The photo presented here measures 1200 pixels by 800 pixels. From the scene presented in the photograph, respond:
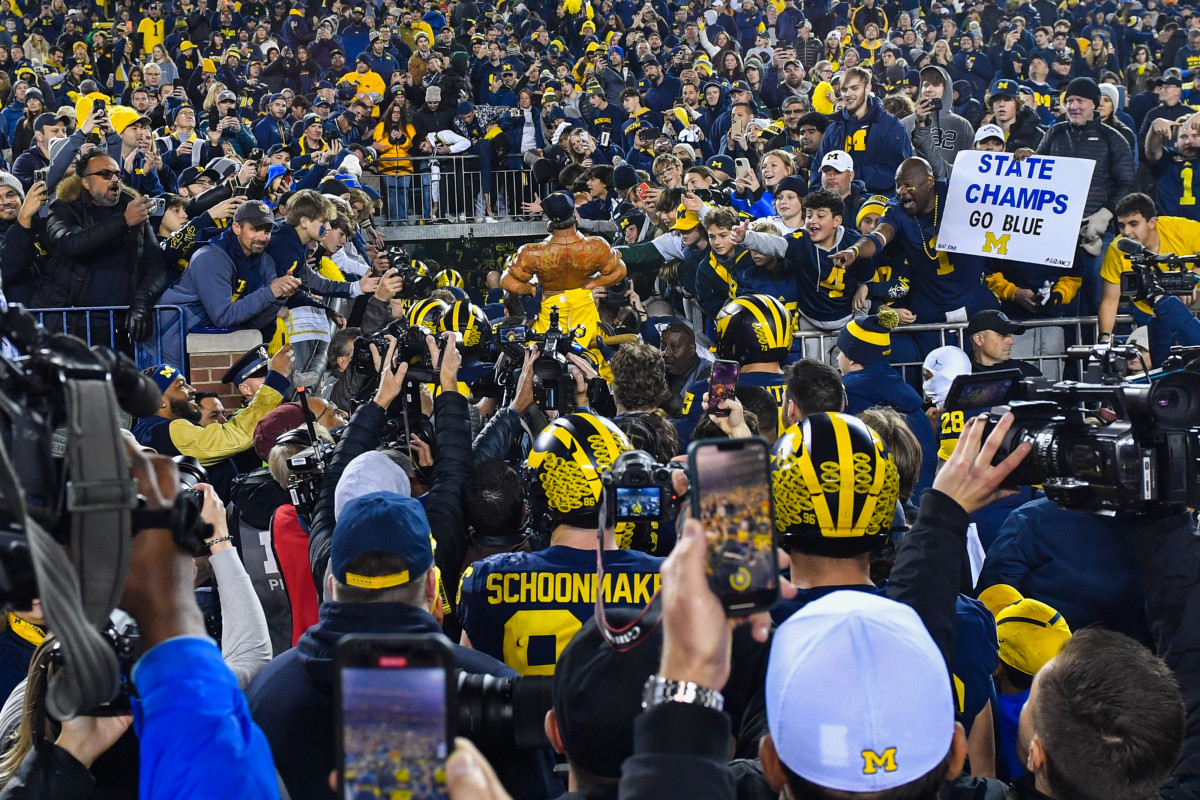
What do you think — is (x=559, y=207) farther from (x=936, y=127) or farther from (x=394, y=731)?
(x=394, y=731)

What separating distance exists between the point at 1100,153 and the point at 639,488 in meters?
8.84

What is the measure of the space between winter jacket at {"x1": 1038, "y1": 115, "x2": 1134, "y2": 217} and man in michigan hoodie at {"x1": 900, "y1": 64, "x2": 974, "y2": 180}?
1.30m

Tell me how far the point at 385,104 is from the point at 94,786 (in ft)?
51.7

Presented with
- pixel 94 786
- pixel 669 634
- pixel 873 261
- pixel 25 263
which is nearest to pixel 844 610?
pixel 669 634

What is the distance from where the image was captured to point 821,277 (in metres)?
8.45

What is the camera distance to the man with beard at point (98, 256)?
8.54 meters

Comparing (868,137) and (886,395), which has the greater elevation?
(868,137)

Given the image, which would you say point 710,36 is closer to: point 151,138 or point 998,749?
point 151,138

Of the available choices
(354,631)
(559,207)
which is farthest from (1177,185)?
(354,631)

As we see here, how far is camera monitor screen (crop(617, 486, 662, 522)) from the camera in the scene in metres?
2.67

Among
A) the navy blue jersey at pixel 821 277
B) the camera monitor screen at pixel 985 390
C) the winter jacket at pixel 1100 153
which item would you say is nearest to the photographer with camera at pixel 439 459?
the camera monitor screen at pixel 985 390

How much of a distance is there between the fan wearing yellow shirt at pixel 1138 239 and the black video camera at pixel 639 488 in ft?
19.8

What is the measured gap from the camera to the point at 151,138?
39.9ft

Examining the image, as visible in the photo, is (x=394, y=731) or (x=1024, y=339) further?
(x=1024, y=339)
